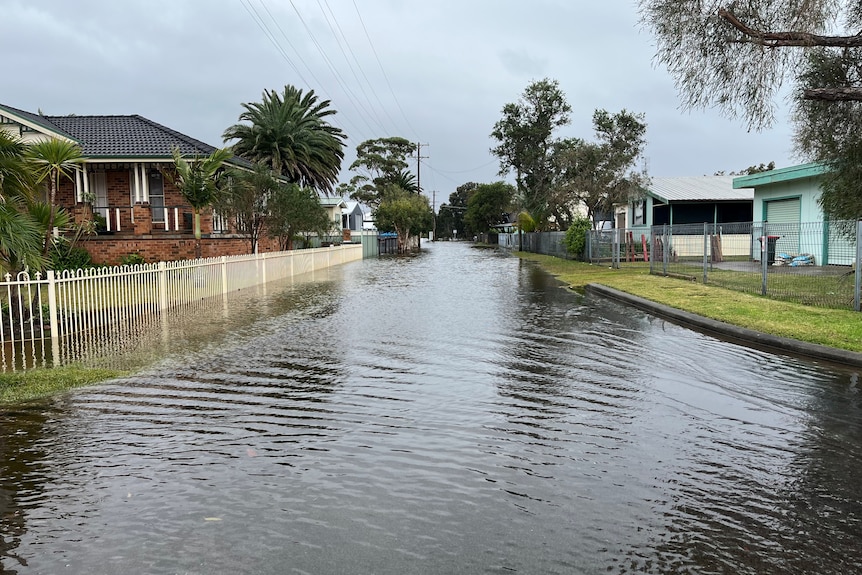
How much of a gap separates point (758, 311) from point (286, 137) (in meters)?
35.8

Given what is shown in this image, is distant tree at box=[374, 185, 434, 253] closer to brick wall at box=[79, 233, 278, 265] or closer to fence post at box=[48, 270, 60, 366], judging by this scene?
brick wall at box=[79, 233, 278, 265]

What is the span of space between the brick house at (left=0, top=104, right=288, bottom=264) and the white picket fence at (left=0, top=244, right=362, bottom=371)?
779cm

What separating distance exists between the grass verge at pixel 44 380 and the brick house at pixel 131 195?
16.7 metres

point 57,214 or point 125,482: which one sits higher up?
point 57,214

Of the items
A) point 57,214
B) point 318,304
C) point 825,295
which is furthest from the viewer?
point 318,304

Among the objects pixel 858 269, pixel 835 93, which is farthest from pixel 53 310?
pixel 858 269

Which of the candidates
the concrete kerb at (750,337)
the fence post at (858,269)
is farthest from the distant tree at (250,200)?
the fence post at (858,269)

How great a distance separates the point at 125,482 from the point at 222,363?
4509 mm

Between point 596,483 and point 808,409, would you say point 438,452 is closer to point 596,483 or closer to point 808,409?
point 596,483

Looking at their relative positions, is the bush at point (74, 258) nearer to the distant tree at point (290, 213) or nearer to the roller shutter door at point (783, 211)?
the distant tree at point (290, 213)

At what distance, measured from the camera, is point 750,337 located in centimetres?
1120

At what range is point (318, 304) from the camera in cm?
1745

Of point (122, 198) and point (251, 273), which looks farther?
point (122, 198)

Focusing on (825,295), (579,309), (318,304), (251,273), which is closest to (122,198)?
(251,273)
